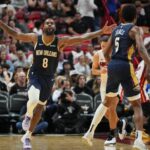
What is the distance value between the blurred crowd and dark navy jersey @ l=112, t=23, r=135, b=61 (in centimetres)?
310

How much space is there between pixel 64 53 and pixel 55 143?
21.7 ft

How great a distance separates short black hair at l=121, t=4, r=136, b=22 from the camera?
896 centimetres

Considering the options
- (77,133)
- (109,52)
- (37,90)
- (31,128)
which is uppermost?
(109,52)

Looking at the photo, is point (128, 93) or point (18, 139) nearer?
point (128, 93)

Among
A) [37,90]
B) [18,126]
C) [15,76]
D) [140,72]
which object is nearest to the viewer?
[37,90]

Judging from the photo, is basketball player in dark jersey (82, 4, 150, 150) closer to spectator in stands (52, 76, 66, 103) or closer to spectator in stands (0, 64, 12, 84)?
spectator in stands (52, 76, 66, 103)

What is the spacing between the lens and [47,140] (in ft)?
39.7

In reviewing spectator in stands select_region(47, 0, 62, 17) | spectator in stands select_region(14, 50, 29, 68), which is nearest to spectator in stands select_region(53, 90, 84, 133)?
spectator in stands select_region(14, 50, 29, 68)

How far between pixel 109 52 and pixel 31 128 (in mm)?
1957

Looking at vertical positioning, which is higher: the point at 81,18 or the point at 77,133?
the point at 81,18

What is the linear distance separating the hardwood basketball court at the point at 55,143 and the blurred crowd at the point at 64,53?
922 mm

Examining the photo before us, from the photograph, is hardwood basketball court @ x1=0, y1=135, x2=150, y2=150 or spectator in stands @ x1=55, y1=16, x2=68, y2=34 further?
spectator in stands @ x1=55, y1=16, x2=68, y2=34

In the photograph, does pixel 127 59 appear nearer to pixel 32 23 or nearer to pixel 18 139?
pixel 18 139

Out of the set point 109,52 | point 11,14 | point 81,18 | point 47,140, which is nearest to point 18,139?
point 47,140
